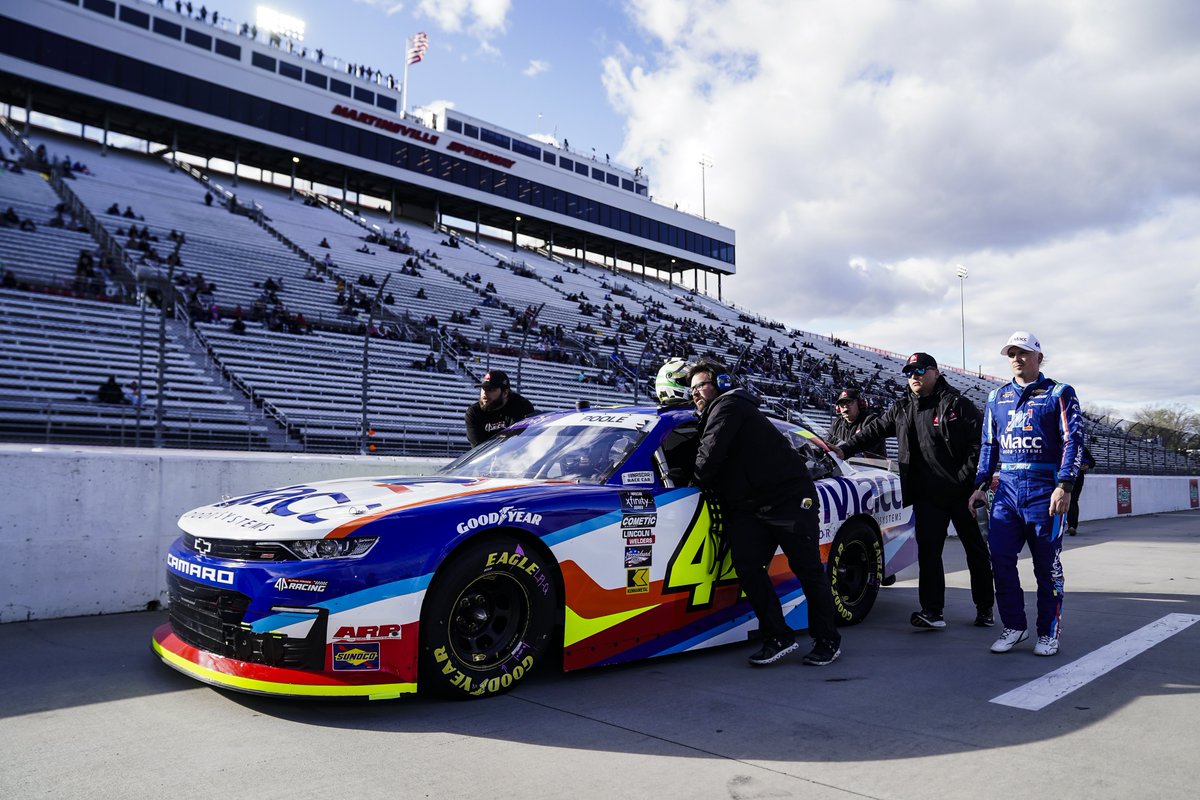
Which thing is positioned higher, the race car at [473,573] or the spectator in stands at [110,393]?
the spectator in stands at [110,393]

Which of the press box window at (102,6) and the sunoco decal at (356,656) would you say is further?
the press box window at (102,6)

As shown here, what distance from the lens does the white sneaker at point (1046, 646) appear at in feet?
16.0

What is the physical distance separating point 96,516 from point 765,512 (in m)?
4.62

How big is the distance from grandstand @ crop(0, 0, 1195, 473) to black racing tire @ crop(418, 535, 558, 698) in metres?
5.81

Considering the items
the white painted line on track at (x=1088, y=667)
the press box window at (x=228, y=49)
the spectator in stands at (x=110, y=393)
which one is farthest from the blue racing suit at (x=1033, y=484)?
the press box window at (x=228, y=49)

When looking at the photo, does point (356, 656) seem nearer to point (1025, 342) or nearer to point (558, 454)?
point (558, 454)

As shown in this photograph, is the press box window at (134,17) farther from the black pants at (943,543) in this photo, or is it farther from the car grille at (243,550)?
the black pants at (943,543)

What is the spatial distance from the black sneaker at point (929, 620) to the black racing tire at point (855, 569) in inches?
14.1

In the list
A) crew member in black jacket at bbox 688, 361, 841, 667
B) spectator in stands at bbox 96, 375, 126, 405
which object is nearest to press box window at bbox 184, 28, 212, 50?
spectator in stands at bbox 96, 375, 126, 405

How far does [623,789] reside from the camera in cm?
284

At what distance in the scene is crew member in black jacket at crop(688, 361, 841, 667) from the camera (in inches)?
183

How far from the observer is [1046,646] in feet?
16.1

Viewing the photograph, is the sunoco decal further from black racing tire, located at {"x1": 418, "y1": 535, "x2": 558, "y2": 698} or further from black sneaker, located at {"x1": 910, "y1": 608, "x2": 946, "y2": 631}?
black sneaker, located at {"x1": 910, "y1": 608, "x2": 946, "y2": 631}

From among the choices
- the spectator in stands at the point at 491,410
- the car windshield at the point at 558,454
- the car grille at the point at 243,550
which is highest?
the spectator in stands at the point at 491,410
